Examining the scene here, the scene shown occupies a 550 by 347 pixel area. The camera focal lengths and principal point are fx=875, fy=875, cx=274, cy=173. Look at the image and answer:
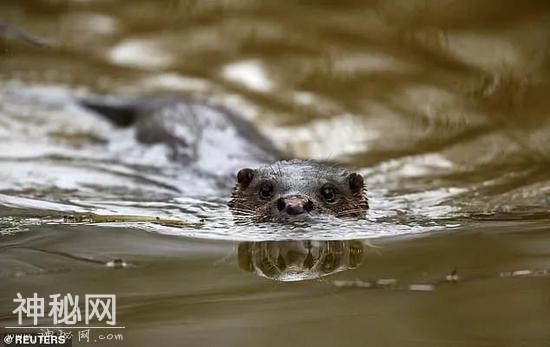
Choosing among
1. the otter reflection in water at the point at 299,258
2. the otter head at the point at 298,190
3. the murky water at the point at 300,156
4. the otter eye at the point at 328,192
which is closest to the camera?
the murky water at the point at 300,156

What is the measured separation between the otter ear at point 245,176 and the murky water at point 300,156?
23cm

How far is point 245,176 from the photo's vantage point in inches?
146

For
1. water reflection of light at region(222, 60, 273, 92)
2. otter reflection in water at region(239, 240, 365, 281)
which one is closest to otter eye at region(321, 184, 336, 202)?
otter reflection in water at region(239, 240, 365, 281)

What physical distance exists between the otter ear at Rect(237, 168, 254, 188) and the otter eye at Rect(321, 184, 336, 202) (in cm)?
36

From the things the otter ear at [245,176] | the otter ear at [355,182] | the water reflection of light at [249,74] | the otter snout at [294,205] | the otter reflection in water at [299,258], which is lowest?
the otter reflection in water at [299,258]

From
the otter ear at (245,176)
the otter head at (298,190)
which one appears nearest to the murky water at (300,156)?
the otter head at (298,190)

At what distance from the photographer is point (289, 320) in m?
1.98

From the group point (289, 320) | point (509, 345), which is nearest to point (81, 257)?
point (289, 320)

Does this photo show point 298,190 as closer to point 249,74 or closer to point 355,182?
point 355,182

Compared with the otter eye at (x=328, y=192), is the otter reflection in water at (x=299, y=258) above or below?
below

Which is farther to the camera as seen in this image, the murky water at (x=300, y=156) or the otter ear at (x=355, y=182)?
the otter ear at (x=355, y=182)

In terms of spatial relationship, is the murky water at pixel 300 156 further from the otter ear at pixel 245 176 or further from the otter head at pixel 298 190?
the otter ear at pixel 245 176

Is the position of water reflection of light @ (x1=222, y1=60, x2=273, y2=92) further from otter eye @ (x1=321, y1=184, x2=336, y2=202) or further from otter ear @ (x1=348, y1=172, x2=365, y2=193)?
otter eye @ (x1=321, y1=184, x2=336, y2=202)

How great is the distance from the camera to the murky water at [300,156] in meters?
2.07
